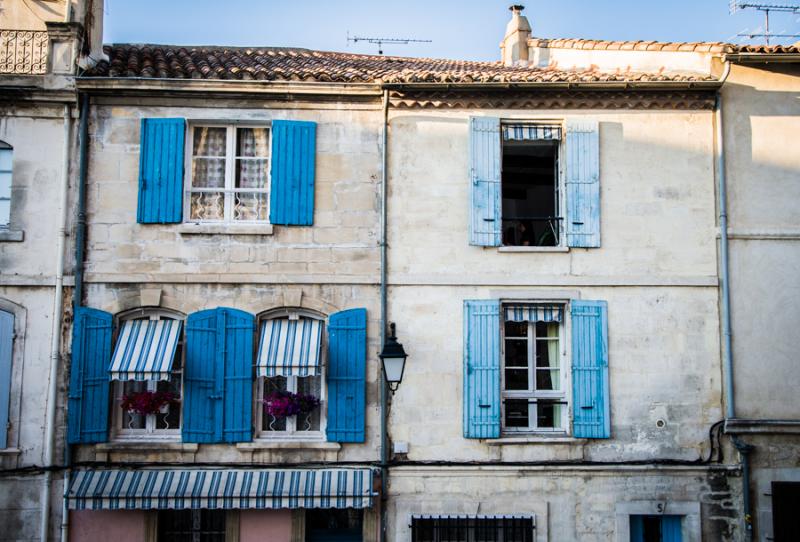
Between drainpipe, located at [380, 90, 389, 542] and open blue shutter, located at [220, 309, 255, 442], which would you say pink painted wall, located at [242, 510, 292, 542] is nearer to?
open blue shutter, located at [220, 309, 255, 442]

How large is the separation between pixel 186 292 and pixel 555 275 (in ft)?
17.4

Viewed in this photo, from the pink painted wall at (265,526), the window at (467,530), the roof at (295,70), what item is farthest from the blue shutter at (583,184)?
the pink painted wall at (265,526)

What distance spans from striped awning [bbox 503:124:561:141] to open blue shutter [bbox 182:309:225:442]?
501 cm

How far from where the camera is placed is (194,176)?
444 inches

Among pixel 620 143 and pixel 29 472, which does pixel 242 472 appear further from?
pixel 620 143

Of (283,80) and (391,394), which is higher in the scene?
(283,80)

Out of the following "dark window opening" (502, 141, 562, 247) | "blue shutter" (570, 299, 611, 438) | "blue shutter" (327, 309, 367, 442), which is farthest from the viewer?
"dark window opening" (502, 141, 562, 247)

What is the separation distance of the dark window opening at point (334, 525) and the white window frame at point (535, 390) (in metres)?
2.47

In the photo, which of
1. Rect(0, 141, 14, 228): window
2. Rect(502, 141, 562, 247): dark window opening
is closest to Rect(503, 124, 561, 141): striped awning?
Rect(502, 141, 562, 247): dark window opening

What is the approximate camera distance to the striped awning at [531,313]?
11.1 m

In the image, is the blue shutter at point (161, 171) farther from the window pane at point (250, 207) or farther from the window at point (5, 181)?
the window at point (5, 181)

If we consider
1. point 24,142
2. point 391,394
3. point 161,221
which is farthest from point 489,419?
point 24,142

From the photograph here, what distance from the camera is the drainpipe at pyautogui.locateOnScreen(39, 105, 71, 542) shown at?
10.4m

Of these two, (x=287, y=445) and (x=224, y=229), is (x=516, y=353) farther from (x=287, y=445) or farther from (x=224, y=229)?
(x=224, y=229)
